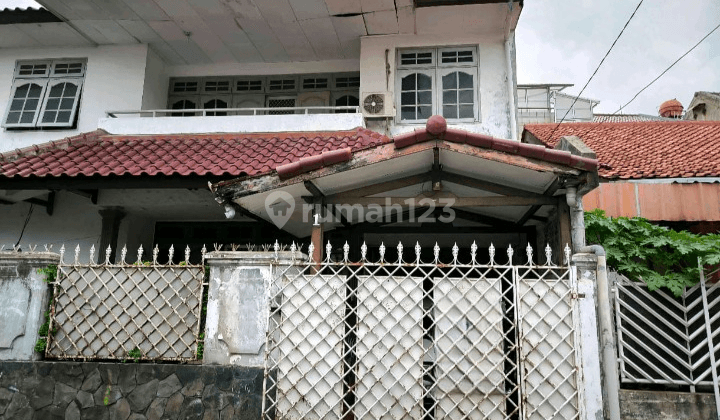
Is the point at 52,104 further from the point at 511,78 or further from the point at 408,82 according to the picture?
the point at 511,78

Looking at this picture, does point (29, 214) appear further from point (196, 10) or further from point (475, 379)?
point (475, 379)

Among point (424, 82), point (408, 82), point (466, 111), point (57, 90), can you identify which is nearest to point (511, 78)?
point (466, 111)

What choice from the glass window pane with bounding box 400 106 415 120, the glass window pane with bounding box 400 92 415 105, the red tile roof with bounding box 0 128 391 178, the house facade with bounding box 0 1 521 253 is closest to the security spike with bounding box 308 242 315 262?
the red tile roof with bounding box 0 128 391 178

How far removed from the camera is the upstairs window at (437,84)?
939cm

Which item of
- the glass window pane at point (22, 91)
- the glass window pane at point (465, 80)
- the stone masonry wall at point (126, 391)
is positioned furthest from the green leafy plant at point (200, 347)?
the glass window pane at point (22, 91)

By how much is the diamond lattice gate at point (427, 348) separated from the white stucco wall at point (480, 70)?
4.85 metres

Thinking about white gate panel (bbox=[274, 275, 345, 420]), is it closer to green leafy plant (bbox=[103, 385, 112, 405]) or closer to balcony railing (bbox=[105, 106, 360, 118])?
green leafy plant (bbox=[103, 385, 112, 405])

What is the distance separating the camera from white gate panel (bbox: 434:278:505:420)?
4613 mm

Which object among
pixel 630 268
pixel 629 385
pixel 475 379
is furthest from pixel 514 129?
pixel 475 379

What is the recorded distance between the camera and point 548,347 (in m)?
4.62

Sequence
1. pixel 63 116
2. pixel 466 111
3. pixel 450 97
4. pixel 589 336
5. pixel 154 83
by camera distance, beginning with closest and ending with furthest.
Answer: pixel 589 336 → pixel 466 111 → pixel 450 97 → pixel 63 116 → pixel 154 83

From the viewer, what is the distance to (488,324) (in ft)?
15.5

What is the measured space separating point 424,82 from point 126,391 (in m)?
7.22

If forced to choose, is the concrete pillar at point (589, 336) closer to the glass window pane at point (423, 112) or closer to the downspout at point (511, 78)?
the downspout at point (511, 78)
